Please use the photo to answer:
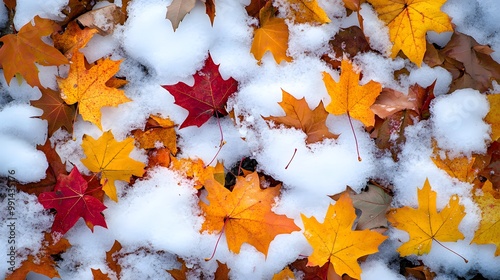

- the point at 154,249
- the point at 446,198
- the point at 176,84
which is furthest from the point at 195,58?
the point at 446,198

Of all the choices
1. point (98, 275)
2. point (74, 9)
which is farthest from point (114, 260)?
point (74, 9)

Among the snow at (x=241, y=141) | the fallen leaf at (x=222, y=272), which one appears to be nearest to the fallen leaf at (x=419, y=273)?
the snow at (x=241, y=141)

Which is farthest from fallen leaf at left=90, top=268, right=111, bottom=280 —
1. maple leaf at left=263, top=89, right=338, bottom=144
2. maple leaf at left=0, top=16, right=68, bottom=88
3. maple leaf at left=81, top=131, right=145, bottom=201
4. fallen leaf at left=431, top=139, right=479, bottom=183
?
fallen leaf at left=431, top=139, right=479, bottom=183

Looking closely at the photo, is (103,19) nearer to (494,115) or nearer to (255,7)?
(255,7)

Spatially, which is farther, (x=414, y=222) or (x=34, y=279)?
(x=34, y=279)

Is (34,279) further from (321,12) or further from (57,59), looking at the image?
(321,12)

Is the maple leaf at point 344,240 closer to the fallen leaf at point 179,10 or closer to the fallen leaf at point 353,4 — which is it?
the fallen leaf at point 353,4
